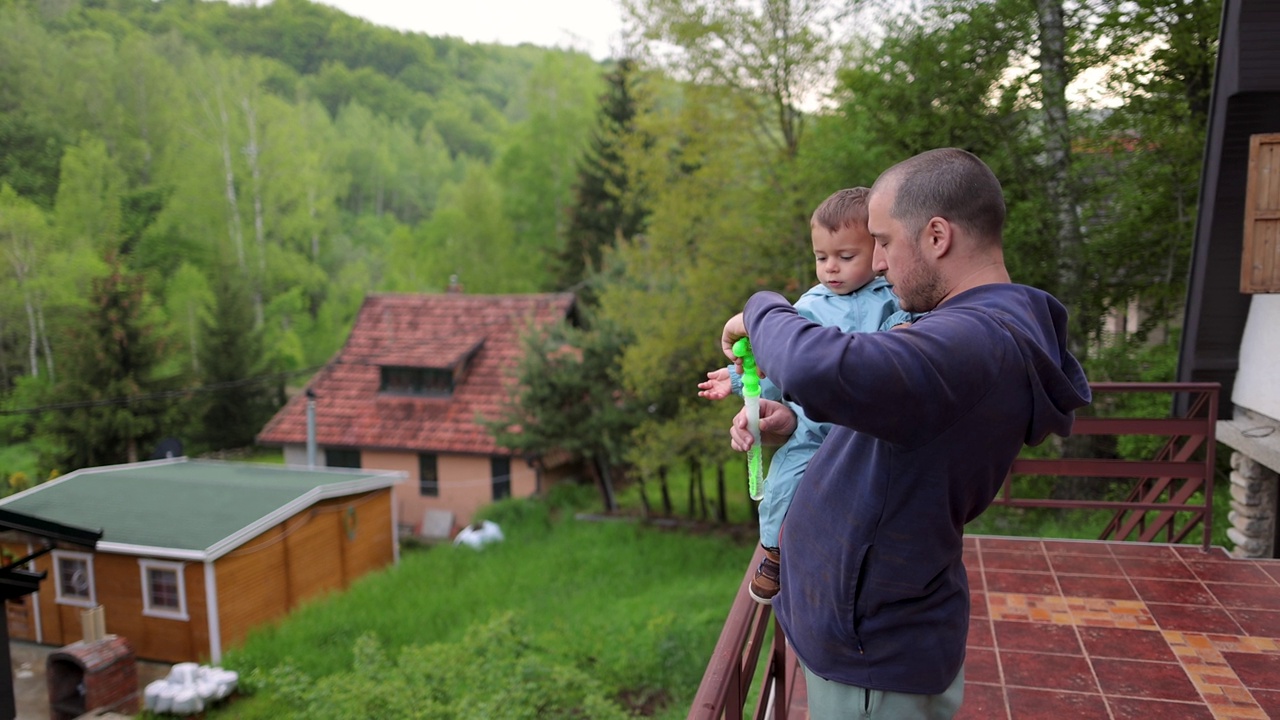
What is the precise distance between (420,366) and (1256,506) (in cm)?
1956

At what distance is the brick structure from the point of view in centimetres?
1235

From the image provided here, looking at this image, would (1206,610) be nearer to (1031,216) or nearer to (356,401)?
(1031,216)

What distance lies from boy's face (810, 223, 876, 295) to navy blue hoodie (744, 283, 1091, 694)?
50 centimetres

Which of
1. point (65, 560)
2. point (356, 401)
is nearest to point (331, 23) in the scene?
point (356, 401)

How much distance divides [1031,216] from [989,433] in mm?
10694

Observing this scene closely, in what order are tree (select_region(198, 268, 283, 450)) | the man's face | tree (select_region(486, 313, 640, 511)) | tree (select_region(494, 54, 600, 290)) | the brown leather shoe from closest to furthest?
the man's face, the brown leather shoe, tree (select_region(486, 313, 640, 511)), tree (select_region(198, 268, 283, 450)), tree (select_region(494, 54, 600, 290))

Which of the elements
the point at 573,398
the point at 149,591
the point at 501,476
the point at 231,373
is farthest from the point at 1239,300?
the point at 231,373

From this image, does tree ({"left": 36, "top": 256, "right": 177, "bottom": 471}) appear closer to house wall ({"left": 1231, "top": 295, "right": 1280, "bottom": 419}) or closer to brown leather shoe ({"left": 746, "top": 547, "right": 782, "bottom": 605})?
house wall ({"left": 1231, "top": 295, "right": 1280, "bottom": 419})

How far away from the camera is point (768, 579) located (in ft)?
7.22

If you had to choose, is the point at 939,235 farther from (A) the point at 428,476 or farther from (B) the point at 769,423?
(A) the point at 428,476

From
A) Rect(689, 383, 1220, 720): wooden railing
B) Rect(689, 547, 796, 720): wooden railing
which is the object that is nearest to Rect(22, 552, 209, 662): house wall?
Rect(689, 383, 1220, 720): wooden railing

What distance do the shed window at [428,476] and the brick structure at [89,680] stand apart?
8891 millimetres

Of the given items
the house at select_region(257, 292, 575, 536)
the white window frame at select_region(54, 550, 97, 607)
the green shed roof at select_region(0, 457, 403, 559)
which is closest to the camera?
the green shed roof at select_region(0, 457, 403, 559)

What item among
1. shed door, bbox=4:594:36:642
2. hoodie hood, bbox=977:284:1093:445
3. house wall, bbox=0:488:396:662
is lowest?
shed door, bbox=4:594:36:642
